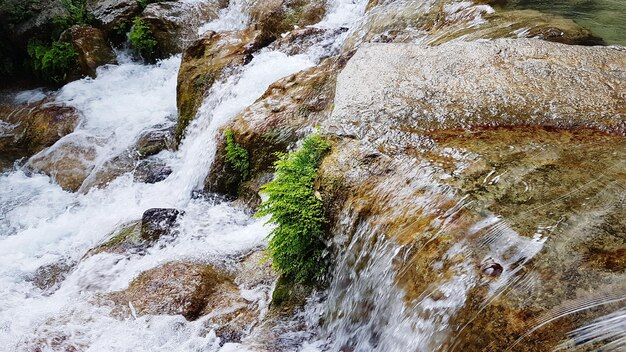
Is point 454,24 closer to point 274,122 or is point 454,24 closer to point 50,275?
point 274,122

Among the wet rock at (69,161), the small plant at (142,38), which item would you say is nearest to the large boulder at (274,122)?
the wet rock at (69,161)

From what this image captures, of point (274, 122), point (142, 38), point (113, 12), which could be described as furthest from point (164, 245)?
point (113, 12)

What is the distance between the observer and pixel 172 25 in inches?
489

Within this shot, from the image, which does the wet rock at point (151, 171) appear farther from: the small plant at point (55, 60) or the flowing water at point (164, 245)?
the small plant at point (55, 60)

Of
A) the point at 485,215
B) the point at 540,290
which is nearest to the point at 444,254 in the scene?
the point at 485,215

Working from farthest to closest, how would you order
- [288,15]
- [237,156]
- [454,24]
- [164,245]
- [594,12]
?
1. [288,15]
2. [594,12]
3. [454,24]
4. [237,156]
5. [164,245]

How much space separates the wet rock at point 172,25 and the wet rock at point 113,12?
1.82 feet

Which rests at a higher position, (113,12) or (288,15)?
(113,12)

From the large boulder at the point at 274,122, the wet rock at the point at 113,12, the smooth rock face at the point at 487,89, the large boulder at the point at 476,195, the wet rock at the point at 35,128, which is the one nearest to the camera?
the large boulder at the point at 476,195

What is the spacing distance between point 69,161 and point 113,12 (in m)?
5.20

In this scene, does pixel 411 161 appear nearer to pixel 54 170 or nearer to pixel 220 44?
pixel 220 44

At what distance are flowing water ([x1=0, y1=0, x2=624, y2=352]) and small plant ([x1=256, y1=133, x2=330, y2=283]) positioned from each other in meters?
0.34

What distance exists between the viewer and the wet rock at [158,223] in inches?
260

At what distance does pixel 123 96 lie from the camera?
1161 cm
